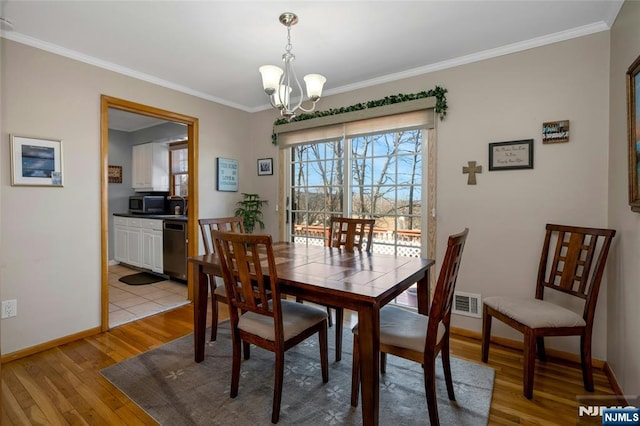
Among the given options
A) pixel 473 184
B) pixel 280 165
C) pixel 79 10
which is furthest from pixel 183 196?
pixel 473 184

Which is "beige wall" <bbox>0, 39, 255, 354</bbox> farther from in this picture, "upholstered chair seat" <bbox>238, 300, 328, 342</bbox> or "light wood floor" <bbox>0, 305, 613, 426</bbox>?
"upholstered chair seat" <bbox>238, 300, 328, 342</bbox>

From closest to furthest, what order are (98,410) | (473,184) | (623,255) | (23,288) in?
(98,410) → (623,255) → (23,288) → (473,184)

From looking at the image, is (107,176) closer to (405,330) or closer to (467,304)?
(405,330)

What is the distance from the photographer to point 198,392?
6.30 ft

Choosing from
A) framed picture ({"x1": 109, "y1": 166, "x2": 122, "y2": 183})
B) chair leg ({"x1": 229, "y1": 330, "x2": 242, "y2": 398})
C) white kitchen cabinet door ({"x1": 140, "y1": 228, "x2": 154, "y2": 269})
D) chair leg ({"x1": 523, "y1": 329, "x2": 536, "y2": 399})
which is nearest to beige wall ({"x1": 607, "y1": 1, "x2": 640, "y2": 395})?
chair leg ({"x1": 523, "y1": 329, "x2": 536, "y2": 399})

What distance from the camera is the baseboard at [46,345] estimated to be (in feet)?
7.60

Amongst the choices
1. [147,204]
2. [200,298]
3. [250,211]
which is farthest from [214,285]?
[147,204]

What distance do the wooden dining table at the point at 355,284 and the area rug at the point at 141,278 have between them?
2.67m

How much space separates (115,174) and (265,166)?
327cm

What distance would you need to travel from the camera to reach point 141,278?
4.61 metres

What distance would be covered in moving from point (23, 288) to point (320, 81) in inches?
111

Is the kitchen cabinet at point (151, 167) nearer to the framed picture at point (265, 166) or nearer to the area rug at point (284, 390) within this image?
the framed picture at point (265, 166)

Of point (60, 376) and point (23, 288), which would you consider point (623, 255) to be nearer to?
point (60, 376)

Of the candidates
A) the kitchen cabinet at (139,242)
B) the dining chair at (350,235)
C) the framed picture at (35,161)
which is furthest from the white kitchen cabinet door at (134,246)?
the dining chair at (350,235)
